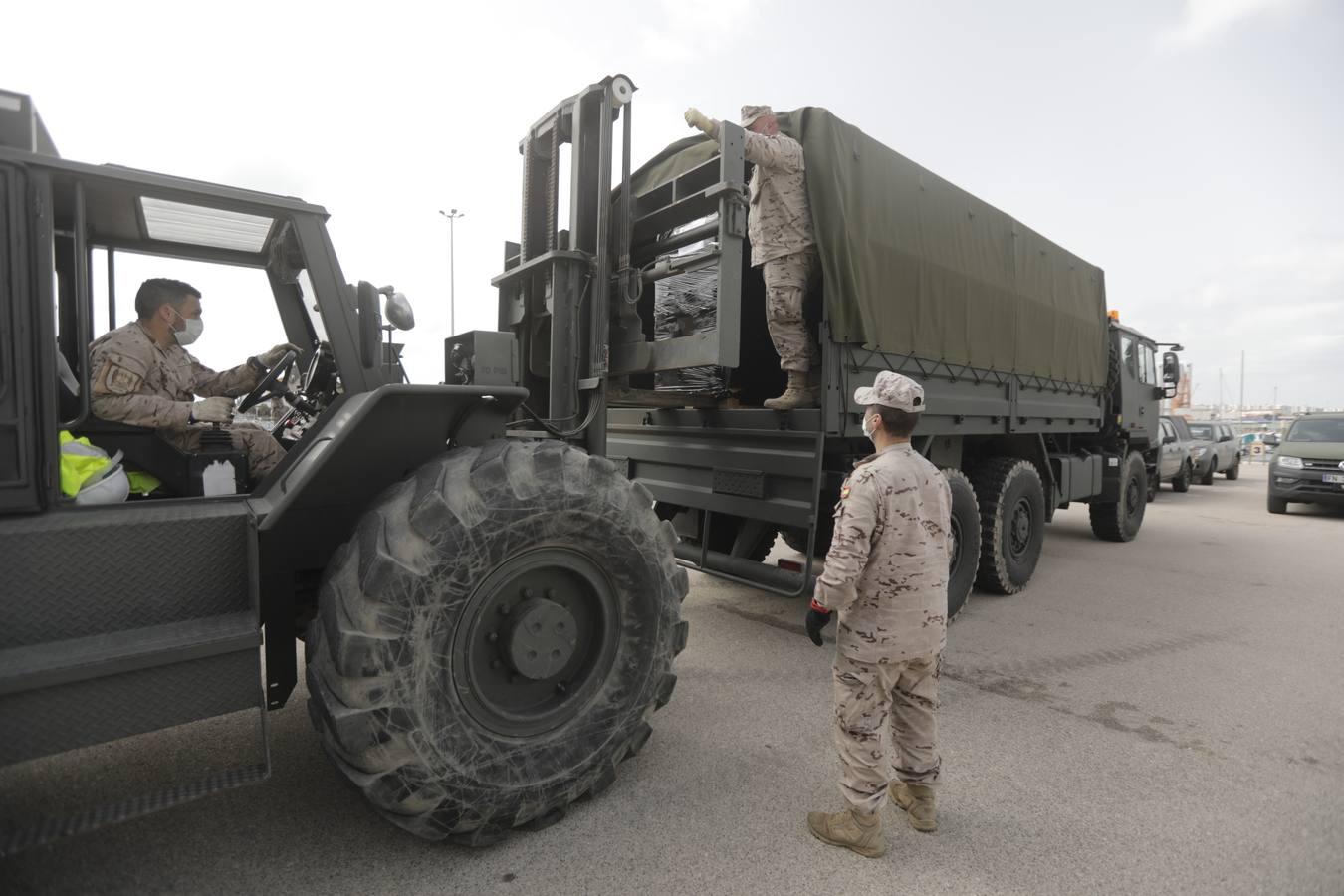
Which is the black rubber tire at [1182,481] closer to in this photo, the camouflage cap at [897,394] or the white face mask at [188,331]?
the camouflage cap at [897,394]

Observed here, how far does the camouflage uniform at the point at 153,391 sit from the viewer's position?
2314 millimetres

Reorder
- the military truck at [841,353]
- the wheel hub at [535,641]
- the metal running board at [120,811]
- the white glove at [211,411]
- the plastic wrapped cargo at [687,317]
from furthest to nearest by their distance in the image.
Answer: the plastic wrapped cargo at [687,317]
the military truck at [841,353]
the wheel hub at [535,641]
the white glove at [211,411]
the metal running board at [120,811]

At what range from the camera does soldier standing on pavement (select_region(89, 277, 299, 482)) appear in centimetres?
232

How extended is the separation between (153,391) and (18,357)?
0.52m

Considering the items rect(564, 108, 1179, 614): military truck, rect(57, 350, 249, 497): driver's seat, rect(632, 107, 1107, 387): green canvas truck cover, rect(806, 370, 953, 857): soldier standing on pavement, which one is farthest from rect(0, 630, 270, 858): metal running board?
rect(632, 107, 1107, 387): green canvas truck cover

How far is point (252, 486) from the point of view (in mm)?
2729

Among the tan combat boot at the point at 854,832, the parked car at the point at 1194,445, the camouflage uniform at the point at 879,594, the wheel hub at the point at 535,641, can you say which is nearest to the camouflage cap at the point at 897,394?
the camouflage uniform at the point at 879,594

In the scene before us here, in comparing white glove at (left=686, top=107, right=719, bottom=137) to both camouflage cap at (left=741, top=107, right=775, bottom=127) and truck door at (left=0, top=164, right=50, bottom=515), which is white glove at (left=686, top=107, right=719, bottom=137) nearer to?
camouflage cap at (left=741, top=107, right=775, bottom=127)

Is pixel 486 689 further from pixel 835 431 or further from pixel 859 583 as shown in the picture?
pixel 835 431

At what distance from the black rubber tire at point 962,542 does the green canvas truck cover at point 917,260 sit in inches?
38.3

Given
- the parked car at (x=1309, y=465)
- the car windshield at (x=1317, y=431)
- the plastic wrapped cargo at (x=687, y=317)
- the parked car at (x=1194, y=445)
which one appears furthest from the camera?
the parked car at (x=1194, y=445)

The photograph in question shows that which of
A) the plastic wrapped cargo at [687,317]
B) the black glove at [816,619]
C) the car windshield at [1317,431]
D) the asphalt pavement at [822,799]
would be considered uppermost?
the plastic wrapped cargo at [687,317]

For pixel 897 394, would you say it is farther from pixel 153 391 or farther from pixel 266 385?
pixel 153 391

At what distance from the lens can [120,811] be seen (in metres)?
1.92
